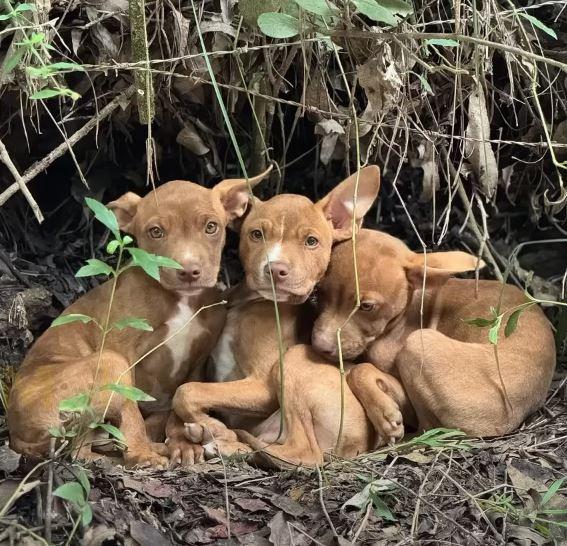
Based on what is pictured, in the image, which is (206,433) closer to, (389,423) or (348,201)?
(389,423)

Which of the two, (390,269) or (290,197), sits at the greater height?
(290,197)

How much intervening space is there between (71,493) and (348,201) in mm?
2433

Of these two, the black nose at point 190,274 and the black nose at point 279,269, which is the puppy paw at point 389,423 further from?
the black nose at point 190,274

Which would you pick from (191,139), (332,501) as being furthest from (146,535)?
(191,139)

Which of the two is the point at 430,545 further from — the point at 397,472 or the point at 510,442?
the point at 510,442

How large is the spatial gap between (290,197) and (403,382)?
1.15 m

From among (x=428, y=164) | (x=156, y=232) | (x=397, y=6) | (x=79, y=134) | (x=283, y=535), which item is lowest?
(x=283, y=535)

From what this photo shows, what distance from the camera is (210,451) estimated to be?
4016mm

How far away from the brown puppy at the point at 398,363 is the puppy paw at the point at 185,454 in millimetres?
279

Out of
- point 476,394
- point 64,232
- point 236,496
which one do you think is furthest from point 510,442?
point 64,232

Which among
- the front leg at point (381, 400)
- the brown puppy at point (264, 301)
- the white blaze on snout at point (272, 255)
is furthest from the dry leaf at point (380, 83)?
the front leg at point (381, 400)

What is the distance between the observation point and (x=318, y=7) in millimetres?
3271

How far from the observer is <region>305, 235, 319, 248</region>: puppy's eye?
430 centimetres

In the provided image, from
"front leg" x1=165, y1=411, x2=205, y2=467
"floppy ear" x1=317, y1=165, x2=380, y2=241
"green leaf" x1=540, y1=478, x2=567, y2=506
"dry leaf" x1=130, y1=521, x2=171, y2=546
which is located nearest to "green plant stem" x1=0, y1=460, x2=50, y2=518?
"dry leaf" x1=130, y1=521, x2=171, y2=546
